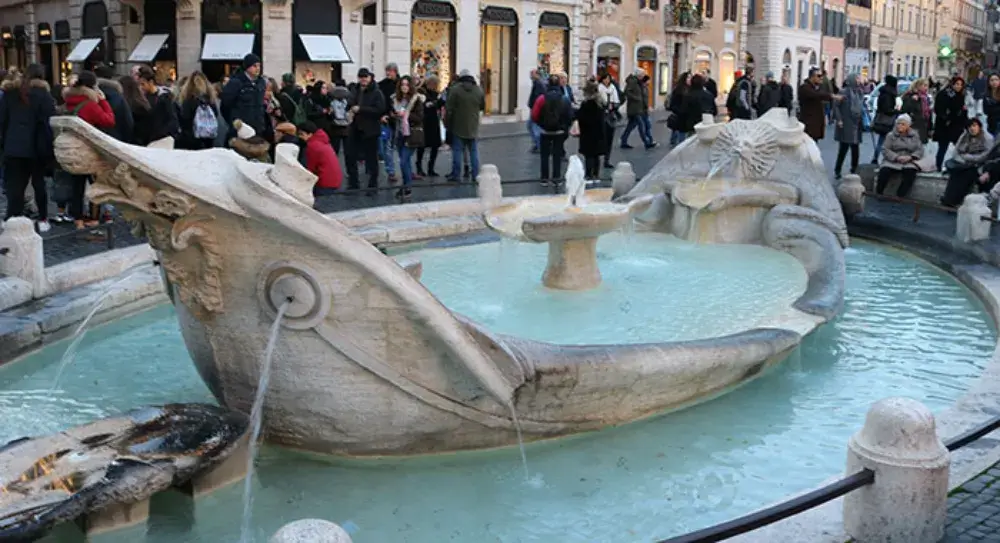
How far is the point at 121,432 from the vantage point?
437 cm

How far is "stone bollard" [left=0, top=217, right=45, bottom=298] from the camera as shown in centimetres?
739

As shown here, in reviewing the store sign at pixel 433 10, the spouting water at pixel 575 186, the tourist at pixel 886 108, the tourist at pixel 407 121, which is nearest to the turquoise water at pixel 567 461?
the spouting water at pixel 575 186

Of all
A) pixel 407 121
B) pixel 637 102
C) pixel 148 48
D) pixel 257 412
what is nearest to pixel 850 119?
pixel 637 102

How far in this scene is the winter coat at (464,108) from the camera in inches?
552

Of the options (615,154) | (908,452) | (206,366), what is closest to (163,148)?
(206,366)

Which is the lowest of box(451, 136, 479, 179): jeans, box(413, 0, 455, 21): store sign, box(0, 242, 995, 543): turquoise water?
box(0, 242, 995, 543): turquoise water

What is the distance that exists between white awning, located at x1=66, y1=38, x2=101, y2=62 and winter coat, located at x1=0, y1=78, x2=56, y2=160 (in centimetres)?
1808

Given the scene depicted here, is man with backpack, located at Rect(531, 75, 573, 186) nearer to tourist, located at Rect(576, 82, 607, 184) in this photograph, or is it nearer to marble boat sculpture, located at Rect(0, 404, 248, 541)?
tourist, located at Rect(576, 82, 607, 184)

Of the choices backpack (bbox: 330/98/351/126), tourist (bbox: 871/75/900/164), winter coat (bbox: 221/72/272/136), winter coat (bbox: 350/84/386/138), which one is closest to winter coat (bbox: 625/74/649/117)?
tourist (bbox: 871/75/900/164)

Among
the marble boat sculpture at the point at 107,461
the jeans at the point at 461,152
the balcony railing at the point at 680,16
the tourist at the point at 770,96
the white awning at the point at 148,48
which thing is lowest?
the marble boat sculpture at the point at 107,461

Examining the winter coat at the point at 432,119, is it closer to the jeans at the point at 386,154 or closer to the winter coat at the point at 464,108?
the winter coat at the point at 464,108

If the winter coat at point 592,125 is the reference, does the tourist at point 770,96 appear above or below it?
above

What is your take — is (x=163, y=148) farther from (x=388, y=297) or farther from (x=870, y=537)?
(x=870, y=537)

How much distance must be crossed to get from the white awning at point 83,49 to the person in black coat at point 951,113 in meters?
19.7
